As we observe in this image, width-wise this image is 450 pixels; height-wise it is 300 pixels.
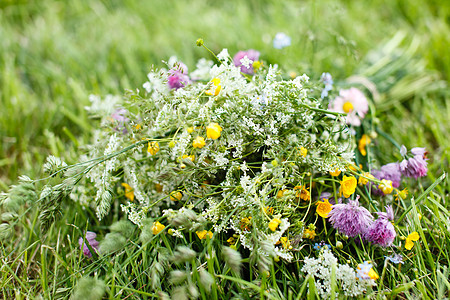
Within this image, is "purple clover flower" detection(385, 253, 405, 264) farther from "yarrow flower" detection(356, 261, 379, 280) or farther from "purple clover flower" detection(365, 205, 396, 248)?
"yarrow flower" detection(356, 261, 379, 280)

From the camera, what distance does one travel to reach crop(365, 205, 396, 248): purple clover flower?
3.42 feet

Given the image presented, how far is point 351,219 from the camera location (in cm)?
104

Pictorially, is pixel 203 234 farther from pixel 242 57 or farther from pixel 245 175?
pixel 242 57

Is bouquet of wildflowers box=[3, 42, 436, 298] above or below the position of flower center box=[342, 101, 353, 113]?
below

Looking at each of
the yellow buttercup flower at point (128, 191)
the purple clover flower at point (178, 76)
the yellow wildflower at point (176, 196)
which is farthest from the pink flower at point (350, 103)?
the yellow buttercup flower at point (128, 191)

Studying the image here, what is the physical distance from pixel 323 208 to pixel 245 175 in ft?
0.93

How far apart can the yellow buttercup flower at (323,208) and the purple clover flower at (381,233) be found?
5.1 inches

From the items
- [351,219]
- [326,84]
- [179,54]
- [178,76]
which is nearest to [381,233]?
[351,219]

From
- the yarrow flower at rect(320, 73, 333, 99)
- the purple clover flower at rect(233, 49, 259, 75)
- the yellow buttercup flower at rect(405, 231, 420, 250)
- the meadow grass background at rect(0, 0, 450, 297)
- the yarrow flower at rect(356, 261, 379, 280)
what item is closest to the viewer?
the yarrow flower at rect(356, 261, 379, 280)

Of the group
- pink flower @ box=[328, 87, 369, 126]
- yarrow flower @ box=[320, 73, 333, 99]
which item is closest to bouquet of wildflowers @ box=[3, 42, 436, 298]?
yarrow flower @ box=[320, 73, 333, 99]

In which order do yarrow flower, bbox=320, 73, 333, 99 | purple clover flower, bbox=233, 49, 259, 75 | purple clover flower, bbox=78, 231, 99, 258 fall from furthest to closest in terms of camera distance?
purple clover flower, bbox=233, 49, 259, 75
yarrow flower, bbox=320, 73, 333, 99
purple clover flower, bbox=78, 231, 99, 258

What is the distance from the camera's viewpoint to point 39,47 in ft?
7.56

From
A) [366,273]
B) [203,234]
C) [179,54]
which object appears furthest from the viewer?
[179,54]

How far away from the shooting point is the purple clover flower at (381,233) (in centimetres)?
104
